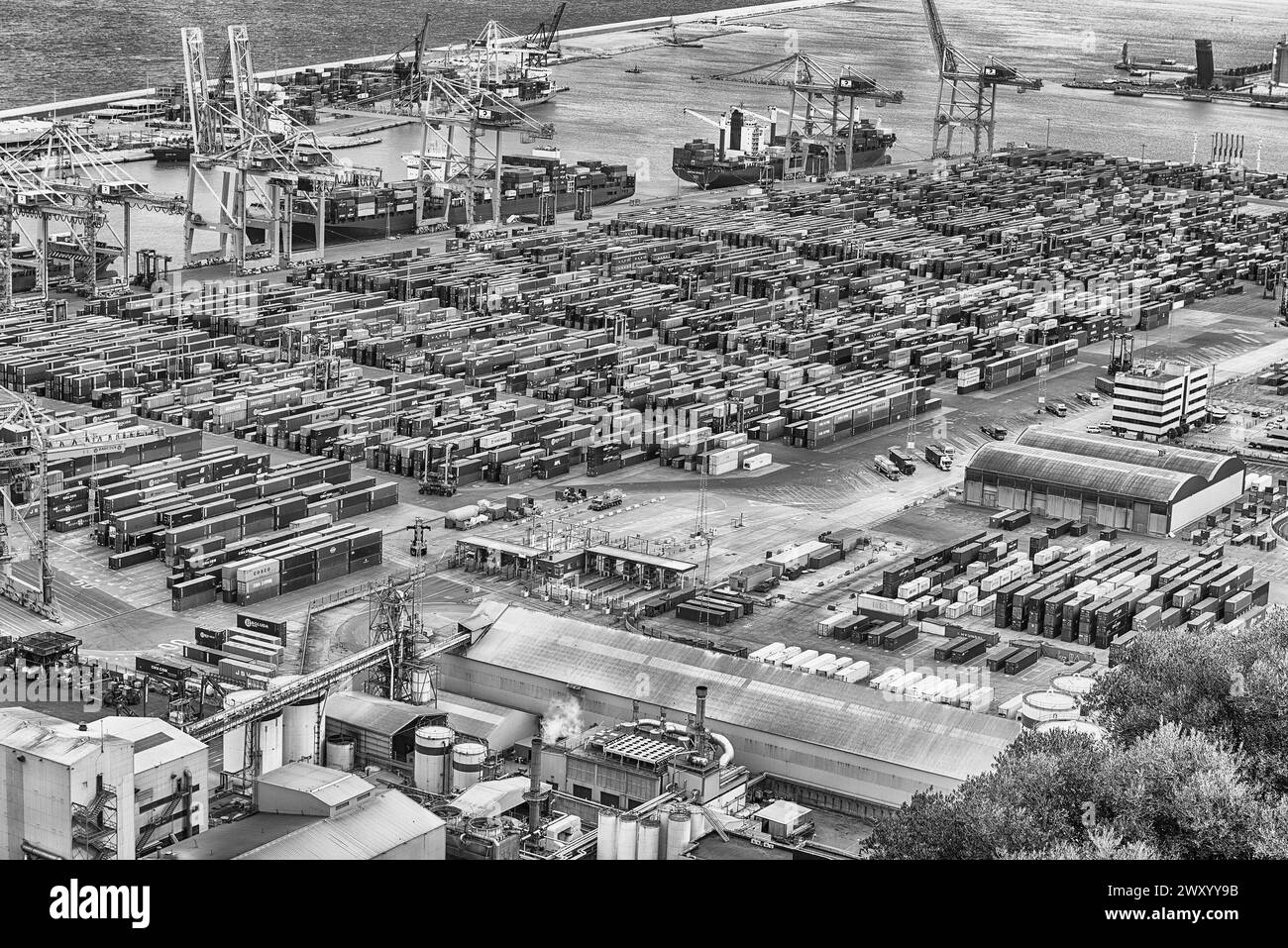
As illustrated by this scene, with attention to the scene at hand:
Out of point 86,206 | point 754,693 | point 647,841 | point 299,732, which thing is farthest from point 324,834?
point 86,206

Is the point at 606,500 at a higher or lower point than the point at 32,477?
lower

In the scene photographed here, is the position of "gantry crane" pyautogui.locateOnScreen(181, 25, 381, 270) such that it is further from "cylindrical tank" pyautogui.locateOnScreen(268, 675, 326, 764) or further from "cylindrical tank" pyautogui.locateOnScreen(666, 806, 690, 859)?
"cylindrical tank" pyautogui.locateOnScreen(666, 806, 690, 859)

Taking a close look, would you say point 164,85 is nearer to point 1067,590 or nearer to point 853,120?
point 853,120

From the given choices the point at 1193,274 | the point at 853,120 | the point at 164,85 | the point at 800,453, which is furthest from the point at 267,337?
the point at 164,85

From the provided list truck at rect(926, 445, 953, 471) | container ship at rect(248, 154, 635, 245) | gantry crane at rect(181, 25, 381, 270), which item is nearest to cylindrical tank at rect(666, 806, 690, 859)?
truck at rect(926, 445, 953, 471)

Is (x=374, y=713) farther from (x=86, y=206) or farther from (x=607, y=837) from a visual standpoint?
(x=86, y=206)

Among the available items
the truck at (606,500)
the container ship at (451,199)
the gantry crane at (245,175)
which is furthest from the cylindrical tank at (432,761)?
the container ship at (451,199)
